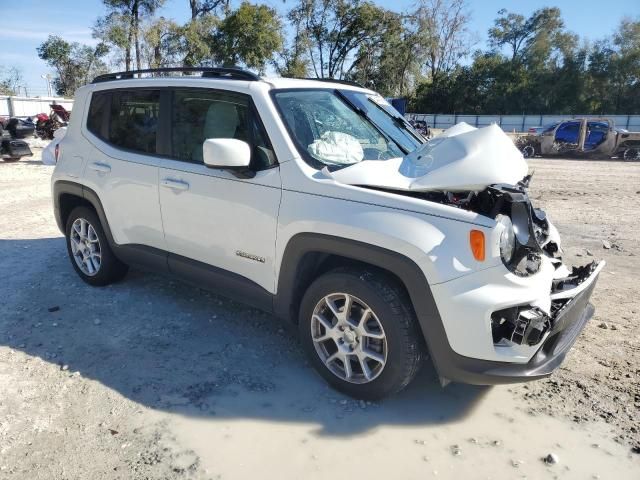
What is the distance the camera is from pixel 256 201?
3.25 meters

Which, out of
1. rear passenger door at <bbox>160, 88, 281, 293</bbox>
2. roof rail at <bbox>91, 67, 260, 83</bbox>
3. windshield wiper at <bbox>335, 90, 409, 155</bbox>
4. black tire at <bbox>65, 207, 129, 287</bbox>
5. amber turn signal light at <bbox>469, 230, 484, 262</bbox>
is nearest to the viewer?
amber turn signal light at <bbox>469, 230, 484, 262</bbox>

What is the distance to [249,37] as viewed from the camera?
1257 inches

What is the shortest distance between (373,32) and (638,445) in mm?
40710

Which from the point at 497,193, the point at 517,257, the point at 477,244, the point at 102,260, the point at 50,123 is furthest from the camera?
the point at 50,123

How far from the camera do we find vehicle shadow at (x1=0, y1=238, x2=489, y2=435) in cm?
303

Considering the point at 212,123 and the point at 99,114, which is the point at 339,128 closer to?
the point at 212,123

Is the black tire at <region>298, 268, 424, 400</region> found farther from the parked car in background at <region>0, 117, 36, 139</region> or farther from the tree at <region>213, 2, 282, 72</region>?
the tree at <region>213, 2, 282, 72</region>

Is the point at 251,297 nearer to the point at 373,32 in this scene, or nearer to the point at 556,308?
the point at 556,308

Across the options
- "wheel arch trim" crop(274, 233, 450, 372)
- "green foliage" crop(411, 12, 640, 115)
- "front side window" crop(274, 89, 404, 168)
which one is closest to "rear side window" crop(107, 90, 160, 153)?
"front side window" crop(274, 89, 404, 168)

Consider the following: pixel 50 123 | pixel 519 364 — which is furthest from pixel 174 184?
pixel 50 123

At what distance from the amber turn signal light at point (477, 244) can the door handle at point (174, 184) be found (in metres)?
2.07

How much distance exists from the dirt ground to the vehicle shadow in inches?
0.5

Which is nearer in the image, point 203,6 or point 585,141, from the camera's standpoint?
point 585,141

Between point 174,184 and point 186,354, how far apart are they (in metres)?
1.23
